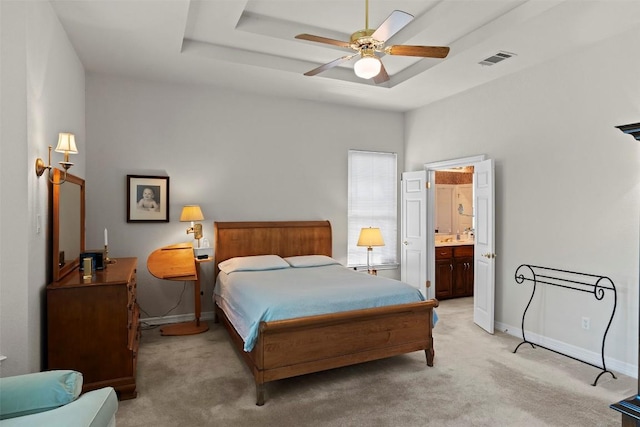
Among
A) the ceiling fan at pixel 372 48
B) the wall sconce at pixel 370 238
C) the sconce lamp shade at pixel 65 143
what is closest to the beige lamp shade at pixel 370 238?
the wall sconce at pixel 370 238

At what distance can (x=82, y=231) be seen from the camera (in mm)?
3867

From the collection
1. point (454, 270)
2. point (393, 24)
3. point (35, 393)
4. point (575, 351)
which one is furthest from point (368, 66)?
point (454, 270)

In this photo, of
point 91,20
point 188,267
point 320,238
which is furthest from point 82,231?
point 320,238

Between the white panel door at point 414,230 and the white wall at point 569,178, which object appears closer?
the white wall at point 569,178

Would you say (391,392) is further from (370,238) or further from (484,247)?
(370,238)

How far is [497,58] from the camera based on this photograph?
389 cm

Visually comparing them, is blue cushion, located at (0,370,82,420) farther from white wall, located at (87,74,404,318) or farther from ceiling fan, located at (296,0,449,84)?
white wall, located at (87,74,404,318)

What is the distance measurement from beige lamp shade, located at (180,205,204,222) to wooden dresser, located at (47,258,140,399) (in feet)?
A: 5.49

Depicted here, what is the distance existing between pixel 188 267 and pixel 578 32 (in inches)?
181

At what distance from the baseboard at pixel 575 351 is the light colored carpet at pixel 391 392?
93mm

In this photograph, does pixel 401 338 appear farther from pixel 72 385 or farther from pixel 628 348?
pixel 72 385

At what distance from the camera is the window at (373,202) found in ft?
19.1

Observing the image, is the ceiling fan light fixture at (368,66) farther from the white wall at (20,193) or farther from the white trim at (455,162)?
the white trim at (455,162)

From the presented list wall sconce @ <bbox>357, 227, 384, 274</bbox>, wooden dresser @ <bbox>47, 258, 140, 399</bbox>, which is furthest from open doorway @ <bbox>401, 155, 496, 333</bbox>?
wooden dresser @ <bbox>47, 258, 140, 399</bbox>
